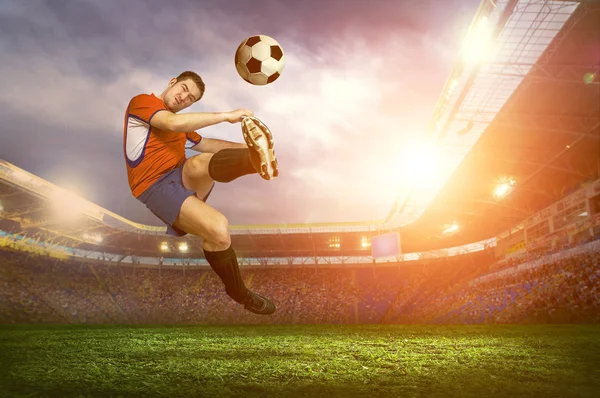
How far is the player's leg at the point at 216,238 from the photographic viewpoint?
3016 millimetres

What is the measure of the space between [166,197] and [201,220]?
0.35m

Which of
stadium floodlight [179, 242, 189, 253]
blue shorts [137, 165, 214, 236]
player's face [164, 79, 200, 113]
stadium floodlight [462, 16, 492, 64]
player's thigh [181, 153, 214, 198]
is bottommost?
blue shorts [137, 165, 214, 236]

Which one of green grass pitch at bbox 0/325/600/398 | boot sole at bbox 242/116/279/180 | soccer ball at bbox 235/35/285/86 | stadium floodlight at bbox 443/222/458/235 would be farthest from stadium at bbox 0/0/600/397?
soccer ball at bbox 235/35/285/86

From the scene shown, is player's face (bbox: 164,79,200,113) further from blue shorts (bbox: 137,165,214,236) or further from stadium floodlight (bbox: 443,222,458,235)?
stadium floodlight (bbox: 443,222,458,235)

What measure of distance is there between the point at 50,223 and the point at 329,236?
16867mm

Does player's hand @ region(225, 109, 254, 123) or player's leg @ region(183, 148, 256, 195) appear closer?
player's hand @ region(225, 109, 254, 123)

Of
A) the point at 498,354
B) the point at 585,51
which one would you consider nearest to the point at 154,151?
the point at 498,354

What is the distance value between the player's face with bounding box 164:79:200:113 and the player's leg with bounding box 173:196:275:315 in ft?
2.75

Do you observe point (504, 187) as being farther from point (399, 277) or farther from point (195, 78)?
point (195, 78)

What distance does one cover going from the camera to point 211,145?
3656 mm

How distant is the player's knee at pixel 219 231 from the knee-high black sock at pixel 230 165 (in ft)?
1.22

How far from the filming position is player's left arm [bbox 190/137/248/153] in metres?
3.61

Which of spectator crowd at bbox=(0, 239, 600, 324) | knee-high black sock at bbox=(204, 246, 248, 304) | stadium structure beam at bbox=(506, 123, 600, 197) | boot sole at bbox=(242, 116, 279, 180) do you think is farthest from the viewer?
spectator crowd at bbox=(0, 239, 600, 324)

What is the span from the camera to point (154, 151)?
320cm
